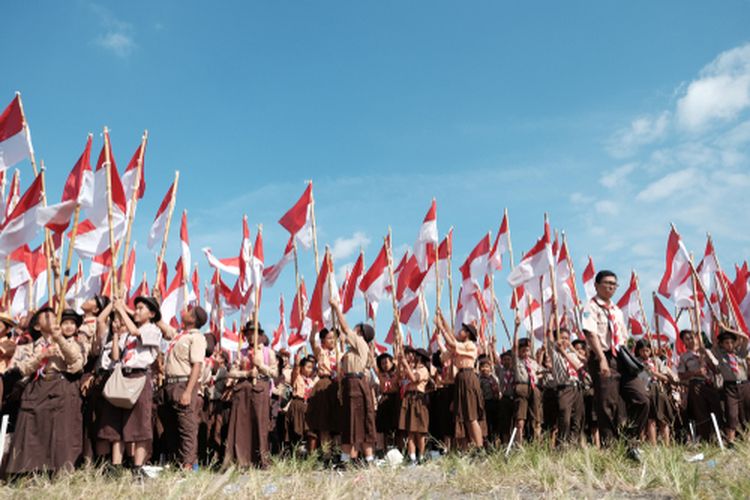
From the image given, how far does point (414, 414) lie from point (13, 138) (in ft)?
20.6

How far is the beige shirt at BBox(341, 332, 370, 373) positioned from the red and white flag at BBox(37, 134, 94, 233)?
3551 millimetres

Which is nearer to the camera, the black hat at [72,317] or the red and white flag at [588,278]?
the black hat at [72,317]

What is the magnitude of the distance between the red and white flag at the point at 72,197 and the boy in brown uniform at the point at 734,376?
847cm

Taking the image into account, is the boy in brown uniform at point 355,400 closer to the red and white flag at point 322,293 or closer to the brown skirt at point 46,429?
the red and white flag at point 322,293

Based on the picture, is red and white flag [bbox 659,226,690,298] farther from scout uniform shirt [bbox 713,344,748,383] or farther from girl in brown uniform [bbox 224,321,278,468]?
girl in brown uniform [bbox 224,321,278,468]

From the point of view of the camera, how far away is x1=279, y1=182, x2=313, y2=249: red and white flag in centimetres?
1002

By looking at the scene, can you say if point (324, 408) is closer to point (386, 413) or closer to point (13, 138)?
point (386, 413)

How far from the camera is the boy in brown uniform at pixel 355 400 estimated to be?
8117mm

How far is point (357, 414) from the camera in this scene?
816 centimetres

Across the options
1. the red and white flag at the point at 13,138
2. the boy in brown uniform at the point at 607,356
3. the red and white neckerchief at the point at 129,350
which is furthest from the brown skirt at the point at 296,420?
the red and white flag at the point at 13,138

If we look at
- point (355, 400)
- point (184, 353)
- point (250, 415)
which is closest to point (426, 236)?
point (355, 400)

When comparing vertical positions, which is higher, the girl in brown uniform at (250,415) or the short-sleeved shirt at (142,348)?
the short-sleeved shirt at (142,348)

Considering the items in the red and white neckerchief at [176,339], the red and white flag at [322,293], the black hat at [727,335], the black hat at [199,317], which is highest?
the red and white flag at [322,293]

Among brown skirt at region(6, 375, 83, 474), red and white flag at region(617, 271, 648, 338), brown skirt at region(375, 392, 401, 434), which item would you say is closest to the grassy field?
brown skirt at region(6, 375, 83, 474)
